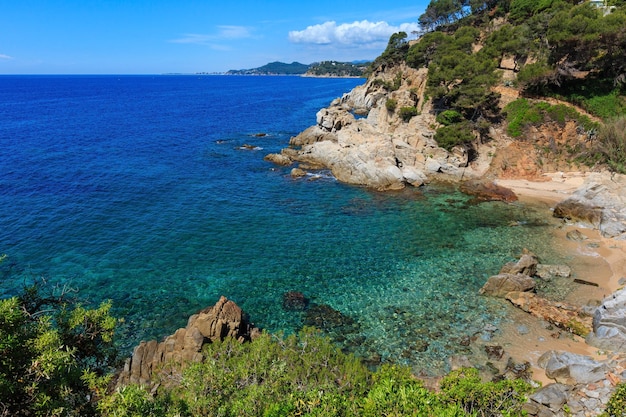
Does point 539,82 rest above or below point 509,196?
above

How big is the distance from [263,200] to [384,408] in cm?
3646

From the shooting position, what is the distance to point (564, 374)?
62.3ft

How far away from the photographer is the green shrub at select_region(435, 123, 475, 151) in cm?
5319

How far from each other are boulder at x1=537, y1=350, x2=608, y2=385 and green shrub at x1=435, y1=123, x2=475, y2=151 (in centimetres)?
3817

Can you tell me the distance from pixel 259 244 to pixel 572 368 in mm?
24998

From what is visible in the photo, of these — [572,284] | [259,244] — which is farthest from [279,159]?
[572,284]

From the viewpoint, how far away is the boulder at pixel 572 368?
18328 millimetres

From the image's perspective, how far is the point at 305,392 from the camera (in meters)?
12.8

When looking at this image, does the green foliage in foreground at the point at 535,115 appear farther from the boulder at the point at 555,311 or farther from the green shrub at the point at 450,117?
the boulder at the point at 555,311

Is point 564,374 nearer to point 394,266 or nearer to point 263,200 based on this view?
point 394,266

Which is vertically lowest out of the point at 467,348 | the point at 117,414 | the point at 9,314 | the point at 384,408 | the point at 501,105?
the point at 467,348

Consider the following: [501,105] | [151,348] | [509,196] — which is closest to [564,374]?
[151,348]

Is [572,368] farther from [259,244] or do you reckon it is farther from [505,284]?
[259,244]

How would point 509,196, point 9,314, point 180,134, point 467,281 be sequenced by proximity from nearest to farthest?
point 9,314
point 467,281
point 509,196
point 180,134
